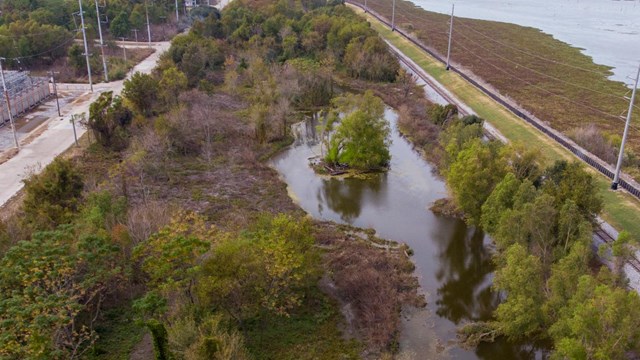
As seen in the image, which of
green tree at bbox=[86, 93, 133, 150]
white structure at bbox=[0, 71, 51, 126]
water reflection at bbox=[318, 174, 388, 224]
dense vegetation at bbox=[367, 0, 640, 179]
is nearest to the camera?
water reflection at bbox=[318, 174, 388, 224]

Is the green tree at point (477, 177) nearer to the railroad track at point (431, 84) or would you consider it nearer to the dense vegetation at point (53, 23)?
the railroad track at point (431, 84)

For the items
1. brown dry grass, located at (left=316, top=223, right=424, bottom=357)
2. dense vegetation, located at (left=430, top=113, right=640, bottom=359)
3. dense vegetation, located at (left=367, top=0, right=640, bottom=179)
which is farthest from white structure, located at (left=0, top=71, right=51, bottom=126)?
dense vegetation, located at (left=367, top=0, right=640, bottom=179)

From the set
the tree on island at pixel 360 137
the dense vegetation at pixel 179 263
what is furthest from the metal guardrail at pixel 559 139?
the dense vegetation at pixel 179 263

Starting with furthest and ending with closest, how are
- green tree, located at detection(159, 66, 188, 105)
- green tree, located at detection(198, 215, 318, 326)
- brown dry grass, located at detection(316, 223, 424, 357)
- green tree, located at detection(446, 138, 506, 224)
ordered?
green tree, located at detection(159, 66, 188, 105), green tree, located at detection(446, 138, 506, 224), brown dry grass, located at detection(316, 223, 424, 357), green tree, located at detection(198, 215, 318, 326)

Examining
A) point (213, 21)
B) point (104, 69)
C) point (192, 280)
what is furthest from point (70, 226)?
point (213, 21)

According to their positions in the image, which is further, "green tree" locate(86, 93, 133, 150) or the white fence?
the white fence

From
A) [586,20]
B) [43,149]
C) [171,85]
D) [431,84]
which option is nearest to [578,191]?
[171,85]

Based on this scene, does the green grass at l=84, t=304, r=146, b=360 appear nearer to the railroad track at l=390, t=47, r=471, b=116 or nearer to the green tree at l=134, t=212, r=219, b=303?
the green tree at l=134, t=212, r=219, b=303

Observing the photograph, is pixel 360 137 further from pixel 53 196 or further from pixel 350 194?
pixel 53 196
